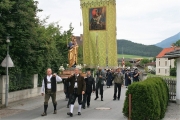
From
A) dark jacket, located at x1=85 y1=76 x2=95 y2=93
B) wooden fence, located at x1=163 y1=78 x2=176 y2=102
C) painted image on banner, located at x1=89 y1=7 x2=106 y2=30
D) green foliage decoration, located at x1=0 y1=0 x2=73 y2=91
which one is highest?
painted image on banner, located at x1=89 y1=7 x2=106 y2=30

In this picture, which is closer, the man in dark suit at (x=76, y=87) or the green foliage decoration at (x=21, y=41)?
the man in dark suit at (x=76, y=87)

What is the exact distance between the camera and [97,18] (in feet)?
128

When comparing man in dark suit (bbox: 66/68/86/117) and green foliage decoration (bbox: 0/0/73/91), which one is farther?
green foliage decoration (bbox: 0/0/73/91)

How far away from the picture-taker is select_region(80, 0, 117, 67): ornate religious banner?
124 feet

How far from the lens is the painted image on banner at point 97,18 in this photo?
38487 mm

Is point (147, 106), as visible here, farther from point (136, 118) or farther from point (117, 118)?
point (117, 118)

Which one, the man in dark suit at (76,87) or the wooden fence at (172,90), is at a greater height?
the man in dark suit at (76,87)

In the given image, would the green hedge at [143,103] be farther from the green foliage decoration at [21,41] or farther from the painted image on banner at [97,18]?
the painted image on banner at [97,18]

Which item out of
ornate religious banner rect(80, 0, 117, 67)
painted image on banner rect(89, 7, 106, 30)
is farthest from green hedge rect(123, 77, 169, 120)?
painted image on banner rect(89, 7, 106, 30)

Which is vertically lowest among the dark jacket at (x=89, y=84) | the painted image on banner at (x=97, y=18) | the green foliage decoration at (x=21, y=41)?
the dark jacket at (x=89, y=84)

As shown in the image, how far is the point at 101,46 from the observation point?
38625 mm

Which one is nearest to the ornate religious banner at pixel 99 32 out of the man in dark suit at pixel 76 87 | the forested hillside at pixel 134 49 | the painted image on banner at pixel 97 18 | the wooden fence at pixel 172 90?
the painted image on banner at pixel 97 18

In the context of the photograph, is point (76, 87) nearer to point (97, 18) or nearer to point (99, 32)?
point (99, 32)

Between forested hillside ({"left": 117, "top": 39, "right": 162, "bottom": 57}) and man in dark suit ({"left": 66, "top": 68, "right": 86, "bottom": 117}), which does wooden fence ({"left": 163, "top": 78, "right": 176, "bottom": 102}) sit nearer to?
man in dark suit ({"left": 66, "top": 68, "right": 86, "bottom": 117})
